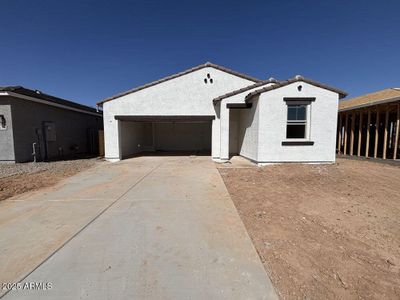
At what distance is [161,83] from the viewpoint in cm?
1109

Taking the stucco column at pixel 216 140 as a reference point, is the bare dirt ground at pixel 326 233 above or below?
below

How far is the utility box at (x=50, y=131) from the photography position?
38.3ft

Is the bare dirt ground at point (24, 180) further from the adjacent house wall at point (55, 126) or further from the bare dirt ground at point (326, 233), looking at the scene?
the bare dirt ground at point (326, 233)

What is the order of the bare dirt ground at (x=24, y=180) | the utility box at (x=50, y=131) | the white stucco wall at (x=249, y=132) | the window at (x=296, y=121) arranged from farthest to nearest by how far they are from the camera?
1. the utility box at (x=50, y=131)
2. the white stucco wall at (x=249, y=132)
3. the window at (x=296, y=121)
4. the bare dirt ground at (x=24, y=180)

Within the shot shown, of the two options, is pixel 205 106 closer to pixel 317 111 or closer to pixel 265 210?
pixel 317 111

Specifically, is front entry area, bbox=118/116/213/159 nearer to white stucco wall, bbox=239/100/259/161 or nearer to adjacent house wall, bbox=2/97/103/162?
white stucco wall, bbox=239/100/259/161

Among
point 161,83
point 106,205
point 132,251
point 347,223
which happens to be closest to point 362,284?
point 347,223

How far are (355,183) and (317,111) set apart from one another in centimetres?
388

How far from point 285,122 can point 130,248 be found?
805cm

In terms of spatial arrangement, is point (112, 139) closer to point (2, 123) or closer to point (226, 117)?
point (2, 123)

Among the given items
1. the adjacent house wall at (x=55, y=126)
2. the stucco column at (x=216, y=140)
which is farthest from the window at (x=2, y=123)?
the stucco column at (x=216, y=140)

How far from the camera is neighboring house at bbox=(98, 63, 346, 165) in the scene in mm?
8555

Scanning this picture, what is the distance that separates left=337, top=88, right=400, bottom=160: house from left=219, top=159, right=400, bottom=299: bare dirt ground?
555 centimetres

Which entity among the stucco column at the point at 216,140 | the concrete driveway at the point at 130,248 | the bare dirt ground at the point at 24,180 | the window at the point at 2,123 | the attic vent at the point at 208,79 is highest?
the attic vent at the point at 208,79
